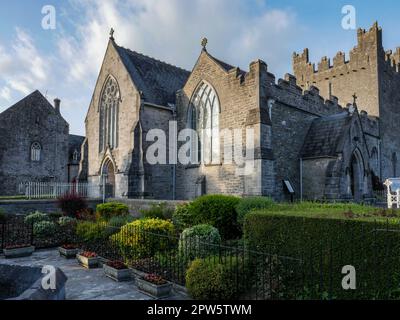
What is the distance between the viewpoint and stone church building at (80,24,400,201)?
17734 millimetres

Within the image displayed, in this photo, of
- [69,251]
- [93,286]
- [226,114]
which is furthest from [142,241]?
[226,114]

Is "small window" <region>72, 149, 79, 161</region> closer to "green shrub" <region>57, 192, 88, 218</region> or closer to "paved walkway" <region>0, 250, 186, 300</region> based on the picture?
"green shrub" <region>57, 192, 88, 218</region>

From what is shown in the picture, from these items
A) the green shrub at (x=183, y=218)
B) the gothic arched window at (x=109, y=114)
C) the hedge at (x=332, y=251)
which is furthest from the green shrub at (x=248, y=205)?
the gothic arched window at (x=109, y=114)

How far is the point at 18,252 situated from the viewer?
36.8 ft

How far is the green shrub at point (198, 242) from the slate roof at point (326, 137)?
1108 centimetres

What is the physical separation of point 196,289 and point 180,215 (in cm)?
628

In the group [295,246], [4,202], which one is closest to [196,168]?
[4,202]

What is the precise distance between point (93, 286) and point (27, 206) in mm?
13098

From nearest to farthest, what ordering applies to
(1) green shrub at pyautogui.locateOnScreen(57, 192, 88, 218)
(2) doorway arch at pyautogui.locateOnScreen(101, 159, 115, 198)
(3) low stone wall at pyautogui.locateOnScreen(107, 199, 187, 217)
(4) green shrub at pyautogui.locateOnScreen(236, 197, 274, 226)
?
(4) green shrub at pyautogui.locateOnScreen(236, 197, 274, 226) < (3) low stone wall at pyautogui.locateOnScreen(107, 199, 187, 217) < (1) green shrub at pyautogui.locateOnScreen(57, 192, 88, 218) < (2) doorway arch at pyautogui.locateOnScreen(101, 159, 115, 198)

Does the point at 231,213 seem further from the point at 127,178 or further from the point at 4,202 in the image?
the point at 4,202

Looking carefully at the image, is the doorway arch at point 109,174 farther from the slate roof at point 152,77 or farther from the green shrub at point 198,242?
the green shrub at point 198,242

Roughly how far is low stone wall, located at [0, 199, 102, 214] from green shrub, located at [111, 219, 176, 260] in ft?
33.3

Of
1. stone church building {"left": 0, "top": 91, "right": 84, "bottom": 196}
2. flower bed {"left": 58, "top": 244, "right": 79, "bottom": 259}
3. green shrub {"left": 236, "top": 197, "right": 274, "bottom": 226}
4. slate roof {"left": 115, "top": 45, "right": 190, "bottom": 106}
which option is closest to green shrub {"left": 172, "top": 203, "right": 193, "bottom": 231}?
green shrub {"left": 236, "top": 197, "right": 274, "bottom": 226}

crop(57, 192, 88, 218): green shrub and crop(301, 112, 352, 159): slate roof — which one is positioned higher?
crop(301, 112, 352, 159): slate roof
